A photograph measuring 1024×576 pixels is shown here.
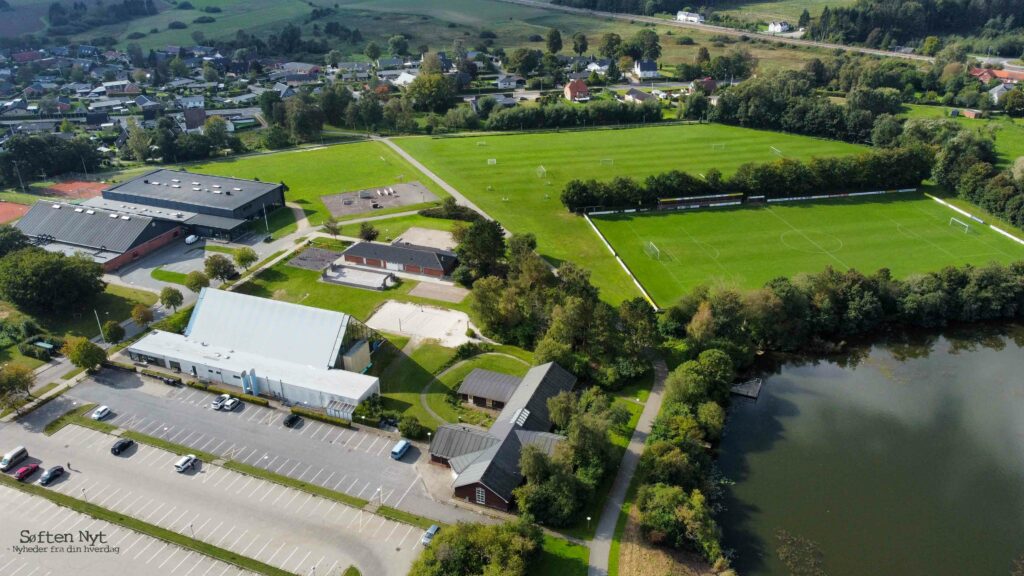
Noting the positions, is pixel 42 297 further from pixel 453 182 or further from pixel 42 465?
pixel 453 182

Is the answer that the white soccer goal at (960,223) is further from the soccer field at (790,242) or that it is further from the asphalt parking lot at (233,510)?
the asphalt parking lot at (233,510)

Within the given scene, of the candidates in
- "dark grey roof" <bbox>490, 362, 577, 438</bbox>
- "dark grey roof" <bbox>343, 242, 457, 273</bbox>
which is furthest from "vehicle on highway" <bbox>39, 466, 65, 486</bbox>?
"dark grey roof" <bbox>343, 242, 457, 273</bbox>

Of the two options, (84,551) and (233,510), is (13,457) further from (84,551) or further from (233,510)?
(233,510)

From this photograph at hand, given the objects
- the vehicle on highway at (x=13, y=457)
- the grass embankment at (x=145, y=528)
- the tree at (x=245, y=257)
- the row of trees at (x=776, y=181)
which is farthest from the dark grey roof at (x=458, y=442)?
the row of trees at (x=776, y=181)

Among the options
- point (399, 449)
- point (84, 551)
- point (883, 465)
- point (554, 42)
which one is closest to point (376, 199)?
point (399, 449)

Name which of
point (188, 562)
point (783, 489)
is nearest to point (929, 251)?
point (783, 489)

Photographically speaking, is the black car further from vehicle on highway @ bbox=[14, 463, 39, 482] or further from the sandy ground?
the sandy ground
